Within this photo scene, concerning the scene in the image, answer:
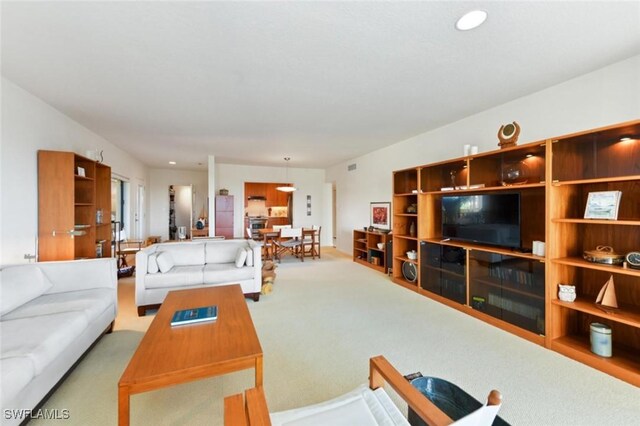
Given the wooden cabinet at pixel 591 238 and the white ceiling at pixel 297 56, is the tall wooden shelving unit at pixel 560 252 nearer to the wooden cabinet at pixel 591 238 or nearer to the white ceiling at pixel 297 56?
the wooden cabinet at pixel 591 238

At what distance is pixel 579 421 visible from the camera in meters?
1.63

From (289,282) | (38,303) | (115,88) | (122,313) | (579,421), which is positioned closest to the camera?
(579,421)

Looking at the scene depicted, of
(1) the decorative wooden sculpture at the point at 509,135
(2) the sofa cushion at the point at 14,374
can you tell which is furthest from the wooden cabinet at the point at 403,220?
(2) the sofa cushion at the point at 14,374

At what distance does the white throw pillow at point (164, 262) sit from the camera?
132 inches

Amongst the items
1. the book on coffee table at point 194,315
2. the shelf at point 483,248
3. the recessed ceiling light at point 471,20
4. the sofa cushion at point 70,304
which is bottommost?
the book on coffee table at point 194,315

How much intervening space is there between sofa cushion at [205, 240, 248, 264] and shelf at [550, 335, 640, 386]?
3.90m

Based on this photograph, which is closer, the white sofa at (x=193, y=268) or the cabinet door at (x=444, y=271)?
the white sofa at (x=193, y=268)

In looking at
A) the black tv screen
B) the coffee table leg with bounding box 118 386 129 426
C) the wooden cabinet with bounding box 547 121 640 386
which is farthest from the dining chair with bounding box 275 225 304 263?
the coffee table leg with bounding box 118 386 129 426

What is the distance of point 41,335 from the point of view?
171 centimetres

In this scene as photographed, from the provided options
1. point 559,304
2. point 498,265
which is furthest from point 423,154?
point 559,304

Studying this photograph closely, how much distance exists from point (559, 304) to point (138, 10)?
13.6ft

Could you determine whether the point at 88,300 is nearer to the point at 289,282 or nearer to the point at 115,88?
the point at 115,88

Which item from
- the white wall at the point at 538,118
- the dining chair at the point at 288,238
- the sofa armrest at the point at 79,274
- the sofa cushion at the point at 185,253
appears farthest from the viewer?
the dining chair at the point at 288,238

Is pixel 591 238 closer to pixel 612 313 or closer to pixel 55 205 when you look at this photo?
pixel 612 313
